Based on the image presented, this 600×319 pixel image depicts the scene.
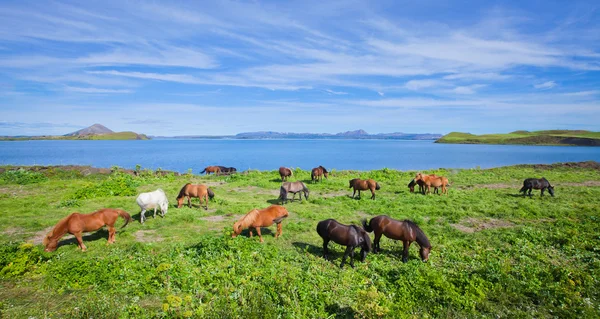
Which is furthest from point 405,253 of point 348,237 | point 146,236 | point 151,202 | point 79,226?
point 151,202

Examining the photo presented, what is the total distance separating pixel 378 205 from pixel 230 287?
12.5 meters

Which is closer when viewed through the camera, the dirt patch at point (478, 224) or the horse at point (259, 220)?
the horse at point (259, 220)

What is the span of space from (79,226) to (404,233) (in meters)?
12.0

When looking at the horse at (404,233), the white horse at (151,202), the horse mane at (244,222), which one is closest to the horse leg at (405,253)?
the horse at (404,233)

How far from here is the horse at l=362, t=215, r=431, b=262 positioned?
10438 mm

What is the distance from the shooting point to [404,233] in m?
10.5

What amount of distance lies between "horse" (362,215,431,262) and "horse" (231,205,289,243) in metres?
4.02

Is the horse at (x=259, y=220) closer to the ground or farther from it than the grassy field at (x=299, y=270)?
farther from it

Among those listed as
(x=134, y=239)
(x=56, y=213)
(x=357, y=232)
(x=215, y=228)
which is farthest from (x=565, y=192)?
(x=56, y=213)

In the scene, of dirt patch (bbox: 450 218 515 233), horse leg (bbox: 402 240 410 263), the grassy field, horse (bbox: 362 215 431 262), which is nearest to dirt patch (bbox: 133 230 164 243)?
the grassy field

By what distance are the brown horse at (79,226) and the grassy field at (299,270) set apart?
41 centimetres

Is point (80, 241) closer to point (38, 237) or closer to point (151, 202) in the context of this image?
point (38, 237)

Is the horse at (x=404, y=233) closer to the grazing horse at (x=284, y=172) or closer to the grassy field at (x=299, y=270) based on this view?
the grassy field at (x=299, y=270)

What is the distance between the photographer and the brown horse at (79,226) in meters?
10.6
